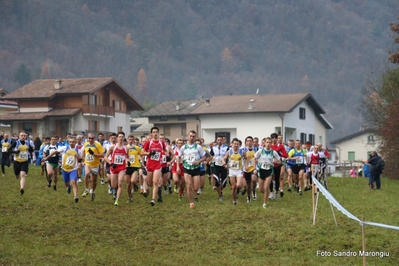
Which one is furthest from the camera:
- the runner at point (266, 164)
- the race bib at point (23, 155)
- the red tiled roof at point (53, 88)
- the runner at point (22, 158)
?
the red tiled roof at point (53, 88)

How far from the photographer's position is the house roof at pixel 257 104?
81.7 m

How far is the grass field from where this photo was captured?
14.1m

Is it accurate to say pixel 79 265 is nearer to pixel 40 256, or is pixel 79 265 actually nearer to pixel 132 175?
pixel 40 256

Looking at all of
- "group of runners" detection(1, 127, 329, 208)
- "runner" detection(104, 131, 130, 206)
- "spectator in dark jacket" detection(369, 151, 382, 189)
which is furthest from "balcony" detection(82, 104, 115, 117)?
"runner" detection(104, 131, 130, 206)

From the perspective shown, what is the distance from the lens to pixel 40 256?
45.7 feet

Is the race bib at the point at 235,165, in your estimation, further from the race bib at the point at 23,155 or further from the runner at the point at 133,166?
the race bib at the point at 23,155

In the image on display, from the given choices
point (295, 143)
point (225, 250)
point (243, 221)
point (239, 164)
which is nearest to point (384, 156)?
point (295, 143)

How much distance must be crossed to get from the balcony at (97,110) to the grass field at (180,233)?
173ft

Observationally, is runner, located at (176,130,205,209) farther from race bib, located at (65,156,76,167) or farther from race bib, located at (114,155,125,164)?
race bib, located at (65,156,76,167)

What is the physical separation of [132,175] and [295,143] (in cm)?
758

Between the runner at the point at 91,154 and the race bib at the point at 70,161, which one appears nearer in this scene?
the runner at the point at 91,154

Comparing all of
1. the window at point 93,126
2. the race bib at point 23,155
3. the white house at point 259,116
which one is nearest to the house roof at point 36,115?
the window at point 93,126

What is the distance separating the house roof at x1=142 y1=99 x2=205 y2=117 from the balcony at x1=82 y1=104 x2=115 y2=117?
43.5 ft

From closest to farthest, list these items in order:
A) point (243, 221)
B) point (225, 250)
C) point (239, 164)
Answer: point (225, 250) < point (243, 221) < point (239, 164)
